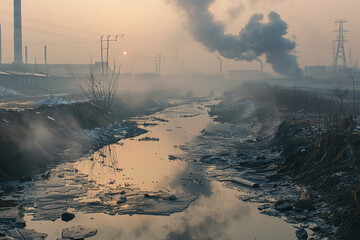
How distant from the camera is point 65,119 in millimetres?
39031

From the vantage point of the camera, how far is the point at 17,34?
118 meters

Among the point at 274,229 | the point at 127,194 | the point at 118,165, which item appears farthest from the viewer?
the point at 118,165

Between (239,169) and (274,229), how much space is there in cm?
979

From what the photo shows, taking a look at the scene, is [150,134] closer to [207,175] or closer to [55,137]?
[55,137]

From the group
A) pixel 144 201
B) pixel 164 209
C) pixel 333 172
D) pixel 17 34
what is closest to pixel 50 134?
pixel 144 201

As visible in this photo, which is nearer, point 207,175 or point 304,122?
point 207,175

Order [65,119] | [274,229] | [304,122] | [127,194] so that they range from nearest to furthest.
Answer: [274,229]
[127,194]
[304,122]
[65,119]

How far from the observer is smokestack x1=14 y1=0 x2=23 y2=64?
373ft

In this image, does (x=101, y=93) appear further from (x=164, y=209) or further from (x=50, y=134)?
(x=164, y=209)

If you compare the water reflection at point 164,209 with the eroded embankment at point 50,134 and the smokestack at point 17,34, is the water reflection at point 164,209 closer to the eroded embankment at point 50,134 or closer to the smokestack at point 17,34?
the eroded embankment at point 50,134

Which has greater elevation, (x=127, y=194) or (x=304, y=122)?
(x=304, y=122)

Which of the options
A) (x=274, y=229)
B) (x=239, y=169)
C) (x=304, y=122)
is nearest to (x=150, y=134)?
Result: (x=304, y=122)

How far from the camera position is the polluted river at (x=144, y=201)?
54.2 ft

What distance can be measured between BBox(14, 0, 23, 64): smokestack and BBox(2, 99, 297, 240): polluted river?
95.2 metres
